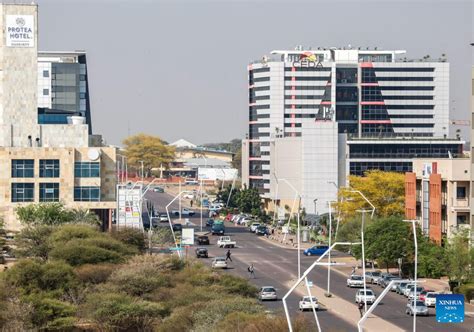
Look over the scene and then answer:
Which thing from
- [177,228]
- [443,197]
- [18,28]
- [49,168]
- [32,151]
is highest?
[18,28]

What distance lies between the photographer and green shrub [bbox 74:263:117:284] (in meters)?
86.4

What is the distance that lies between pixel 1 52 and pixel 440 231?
51573 mm

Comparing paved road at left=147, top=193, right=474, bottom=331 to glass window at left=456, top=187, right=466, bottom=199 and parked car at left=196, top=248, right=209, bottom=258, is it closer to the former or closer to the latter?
parked car at left=196, top=248, right=209, bottom=258

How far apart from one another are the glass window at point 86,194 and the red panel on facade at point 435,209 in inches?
1406

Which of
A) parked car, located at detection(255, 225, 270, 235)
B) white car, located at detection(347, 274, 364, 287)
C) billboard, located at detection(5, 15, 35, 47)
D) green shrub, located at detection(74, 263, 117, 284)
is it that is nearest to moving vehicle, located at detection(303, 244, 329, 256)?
white car, located at detection(347, 274, 364, 287)

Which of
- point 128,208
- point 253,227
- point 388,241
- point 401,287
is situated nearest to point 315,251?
point 128,208

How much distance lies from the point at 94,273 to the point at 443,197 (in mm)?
41651

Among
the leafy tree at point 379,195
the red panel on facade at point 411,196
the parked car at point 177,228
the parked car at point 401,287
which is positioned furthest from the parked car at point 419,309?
the parked car at point 177,228

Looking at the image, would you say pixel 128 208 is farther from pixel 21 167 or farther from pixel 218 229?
pixel 218 229

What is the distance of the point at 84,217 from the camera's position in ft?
421

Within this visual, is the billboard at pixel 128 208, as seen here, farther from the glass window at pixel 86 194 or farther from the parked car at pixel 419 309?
the parked car at pixel 419 309

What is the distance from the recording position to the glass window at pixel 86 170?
455ft

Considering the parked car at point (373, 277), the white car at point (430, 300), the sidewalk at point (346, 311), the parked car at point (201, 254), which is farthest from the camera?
the parked car at point (201, 254)

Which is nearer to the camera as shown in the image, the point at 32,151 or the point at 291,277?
the point at 291,277
